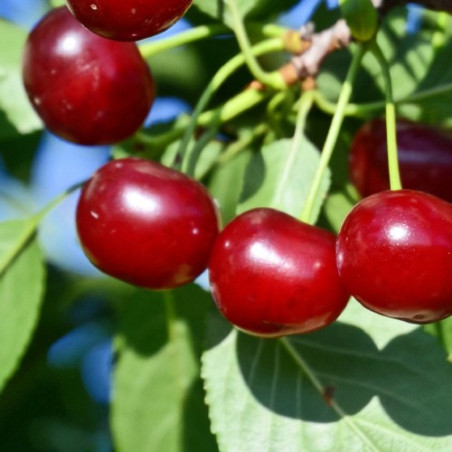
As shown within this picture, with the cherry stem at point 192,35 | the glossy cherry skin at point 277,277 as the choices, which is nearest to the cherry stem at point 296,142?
the cherry stem at point 192,35

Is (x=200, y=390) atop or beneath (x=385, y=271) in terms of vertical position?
beneath

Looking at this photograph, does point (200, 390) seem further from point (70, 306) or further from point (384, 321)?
point (70, 306)

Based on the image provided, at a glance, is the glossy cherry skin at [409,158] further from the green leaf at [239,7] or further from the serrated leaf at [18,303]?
the serrated leaf at [18,303]

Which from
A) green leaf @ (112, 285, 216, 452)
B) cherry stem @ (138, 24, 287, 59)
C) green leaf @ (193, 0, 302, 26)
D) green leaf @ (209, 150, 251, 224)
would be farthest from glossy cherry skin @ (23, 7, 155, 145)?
green leaf @ (112, 285, 216, 452)

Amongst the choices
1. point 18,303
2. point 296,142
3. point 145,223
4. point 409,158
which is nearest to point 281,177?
point 296,142

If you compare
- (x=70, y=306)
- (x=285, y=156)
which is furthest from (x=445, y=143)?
(x=70, y=306)

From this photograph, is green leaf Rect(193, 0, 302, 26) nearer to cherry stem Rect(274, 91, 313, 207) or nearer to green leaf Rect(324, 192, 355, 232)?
cherry stem Rect(274, 91, 313, 207)
